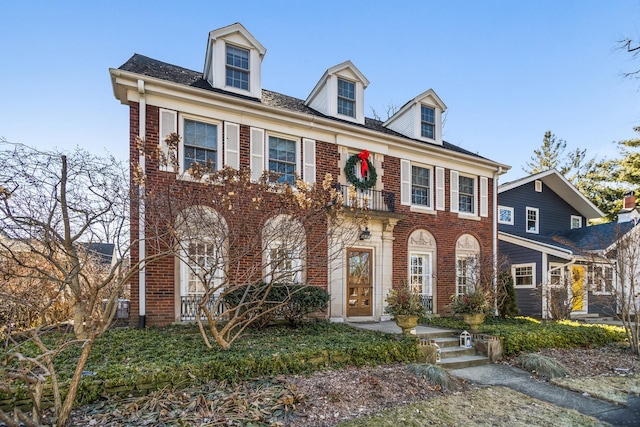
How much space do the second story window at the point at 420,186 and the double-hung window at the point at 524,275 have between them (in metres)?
6.30

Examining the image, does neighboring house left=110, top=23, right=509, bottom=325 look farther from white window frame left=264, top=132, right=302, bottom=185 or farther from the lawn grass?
the lawn grass

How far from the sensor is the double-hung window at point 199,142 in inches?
358

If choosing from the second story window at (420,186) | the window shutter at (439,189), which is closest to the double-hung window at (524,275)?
the window shutter at (439,189)

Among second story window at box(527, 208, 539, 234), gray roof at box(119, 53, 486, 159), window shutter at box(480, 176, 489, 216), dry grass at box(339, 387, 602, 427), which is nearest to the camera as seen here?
dry grass at box(339, 387, 602, 427)

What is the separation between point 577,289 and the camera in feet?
46.2

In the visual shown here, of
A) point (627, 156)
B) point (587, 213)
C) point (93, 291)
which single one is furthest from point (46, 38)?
point (627, 156)

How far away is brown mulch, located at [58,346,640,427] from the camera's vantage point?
4.01 meters

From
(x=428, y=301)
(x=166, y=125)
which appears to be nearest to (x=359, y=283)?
(x=428, y=301)

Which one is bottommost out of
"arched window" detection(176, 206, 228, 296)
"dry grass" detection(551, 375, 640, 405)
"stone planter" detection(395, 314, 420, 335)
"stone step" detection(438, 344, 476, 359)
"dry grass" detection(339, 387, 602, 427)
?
"dry grass" detection(551, 375, 640, 405)

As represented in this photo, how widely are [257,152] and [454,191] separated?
7.55 meters

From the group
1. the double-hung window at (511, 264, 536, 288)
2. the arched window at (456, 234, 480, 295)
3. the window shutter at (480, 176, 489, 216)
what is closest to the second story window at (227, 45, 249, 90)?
the arched window at (456, 234, 480, 295)

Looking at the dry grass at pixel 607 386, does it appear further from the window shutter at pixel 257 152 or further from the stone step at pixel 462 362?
the window shutter at pixel 257 152

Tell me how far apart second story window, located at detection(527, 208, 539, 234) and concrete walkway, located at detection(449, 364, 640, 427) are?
491 inches

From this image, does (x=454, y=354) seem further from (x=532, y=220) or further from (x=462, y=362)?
(x=532, y=220)
